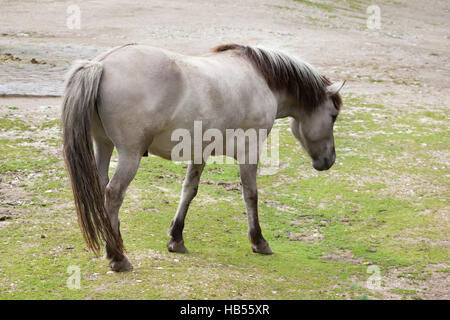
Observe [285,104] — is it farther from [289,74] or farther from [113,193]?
[113,193]

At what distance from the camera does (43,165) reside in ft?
21.8

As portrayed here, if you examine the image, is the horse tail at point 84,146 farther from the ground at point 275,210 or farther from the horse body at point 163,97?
the ground at point 275,210

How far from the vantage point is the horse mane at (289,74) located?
5.12 m

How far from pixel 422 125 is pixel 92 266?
6.81m

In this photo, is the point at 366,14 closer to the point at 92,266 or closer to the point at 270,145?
the point at 270,145

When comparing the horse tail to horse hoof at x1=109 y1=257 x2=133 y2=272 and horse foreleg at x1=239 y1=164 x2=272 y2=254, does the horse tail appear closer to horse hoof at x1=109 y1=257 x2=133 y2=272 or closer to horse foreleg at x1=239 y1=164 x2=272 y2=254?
horse hoof at x1=109 y1=257 x2=133 y2=272

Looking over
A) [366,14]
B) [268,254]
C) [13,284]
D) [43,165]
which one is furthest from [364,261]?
[366,14]

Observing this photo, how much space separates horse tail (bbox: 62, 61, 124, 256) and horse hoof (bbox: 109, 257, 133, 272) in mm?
221

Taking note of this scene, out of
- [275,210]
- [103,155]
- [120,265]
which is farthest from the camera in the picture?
[275,210]

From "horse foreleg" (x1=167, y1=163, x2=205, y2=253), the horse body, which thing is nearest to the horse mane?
the horse body

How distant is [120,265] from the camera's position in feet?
13.9

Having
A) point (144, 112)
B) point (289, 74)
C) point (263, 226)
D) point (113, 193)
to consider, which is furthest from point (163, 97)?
point (263, 226)

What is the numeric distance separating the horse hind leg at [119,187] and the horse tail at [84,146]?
0.09 m

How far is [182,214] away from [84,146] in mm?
1418
